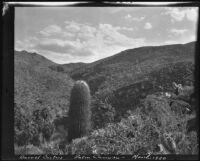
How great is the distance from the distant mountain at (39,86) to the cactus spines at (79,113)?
0.31 metres

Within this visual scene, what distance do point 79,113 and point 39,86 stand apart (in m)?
1.16

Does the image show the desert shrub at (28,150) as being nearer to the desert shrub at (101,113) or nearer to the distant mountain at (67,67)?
the desert shrub at (101,113)

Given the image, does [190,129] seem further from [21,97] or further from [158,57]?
[21,97]

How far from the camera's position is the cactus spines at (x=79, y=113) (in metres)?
9.34

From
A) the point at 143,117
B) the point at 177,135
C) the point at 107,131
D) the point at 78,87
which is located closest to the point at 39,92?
the point at 78,87

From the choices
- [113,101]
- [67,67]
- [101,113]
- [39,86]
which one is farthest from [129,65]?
[39,86]

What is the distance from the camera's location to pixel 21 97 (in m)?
10.0

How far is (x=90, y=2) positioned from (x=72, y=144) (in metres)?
3.08

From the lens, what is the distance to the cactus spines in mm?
9345

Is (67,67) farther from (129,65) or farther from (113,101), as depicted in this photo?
(129,65)

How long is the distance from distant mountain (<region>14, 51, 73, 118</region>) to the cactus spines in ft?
1.02

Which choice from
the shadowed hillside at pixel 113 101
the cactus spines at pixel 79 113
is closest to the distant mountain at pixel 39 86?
the shadowed hillside at pixel 113 101

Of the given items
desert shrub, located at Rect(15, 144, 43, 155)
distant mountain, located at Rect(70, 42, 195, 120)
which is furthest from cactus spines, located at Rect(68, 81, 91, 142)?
desert shrub, located at Rect(15, 144, 43, 155)

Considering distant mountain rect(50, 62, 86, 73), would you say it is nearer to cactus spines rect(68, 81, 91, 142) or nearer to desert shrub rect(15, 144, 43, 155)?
cactus spines rect(68, 81, 91, 142)
